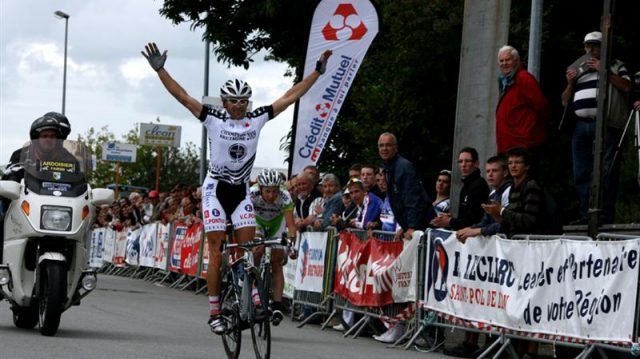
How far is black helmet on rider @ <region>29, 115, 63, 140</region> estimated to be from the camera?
13.7 metres

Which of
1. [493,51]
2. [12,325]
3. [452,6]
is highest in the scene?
[452,6]

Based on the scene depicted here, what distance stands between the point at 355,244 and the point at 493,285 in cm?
344

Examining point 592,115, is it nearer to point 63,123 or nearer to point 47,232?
point 63,123

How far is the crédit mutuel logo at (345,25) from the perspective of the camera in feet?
63.2

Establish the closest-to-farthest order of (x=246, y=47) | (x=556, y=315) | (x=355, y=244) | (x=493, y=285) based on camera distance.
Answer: (x=556, y=315), (x=493, y=285), (x=355, y=244), (x=246, y=47)

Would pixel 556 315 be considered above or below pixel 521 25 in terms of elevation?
below

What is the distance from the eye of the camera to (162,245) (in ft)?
95.3

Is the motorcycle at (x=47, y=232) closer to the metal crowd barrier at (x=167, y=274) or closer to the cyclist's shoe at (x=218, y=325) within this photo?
the cyclist's shoe at (x=218, y=325)

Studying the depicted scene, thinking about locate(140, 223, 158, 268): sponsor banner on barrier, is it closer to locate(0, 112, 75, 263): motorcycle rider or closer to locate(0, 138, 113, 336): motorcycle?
locate(0, 112, 75, 263): motorcycle rider

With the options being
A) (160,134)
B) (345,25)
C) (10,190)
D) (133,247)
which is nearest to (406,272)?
(10,190)

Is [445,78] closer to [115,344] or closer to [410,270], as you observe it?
[410,270]

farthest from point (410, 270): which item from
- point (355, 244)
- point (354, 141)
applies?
point (354, 141)

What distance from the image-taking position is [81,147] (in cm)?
1385

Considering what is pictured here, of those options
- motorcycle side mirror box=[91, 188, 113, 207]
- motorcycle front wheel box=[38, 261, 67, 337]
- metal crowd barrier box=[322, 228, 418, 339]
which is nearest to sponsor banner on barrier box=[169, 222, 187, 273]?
metal crowd barrier box=[322, 228, 418, 339]
